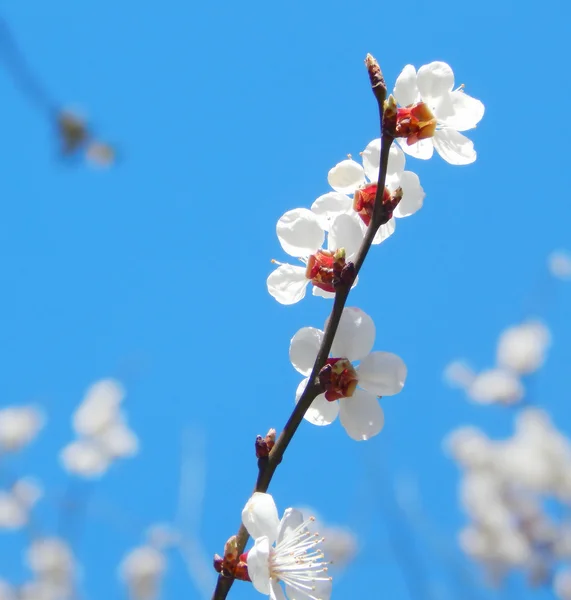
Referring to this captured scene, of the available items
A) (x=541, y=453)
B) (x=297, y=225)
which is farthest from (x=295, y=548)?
(x=541, y=453)

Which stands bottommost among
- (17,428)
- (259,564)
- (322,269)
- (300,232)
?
(259,564)

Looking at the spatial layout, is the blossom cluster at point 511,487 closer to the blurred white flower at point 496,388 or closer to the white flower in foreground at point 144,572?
the blurred white flower at point 496,388

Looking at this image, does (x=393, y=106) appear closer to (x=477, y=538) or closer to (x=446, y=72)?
(x=446, y=72)

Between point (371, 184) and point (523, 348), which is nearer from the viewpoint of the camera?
point (371, 184)

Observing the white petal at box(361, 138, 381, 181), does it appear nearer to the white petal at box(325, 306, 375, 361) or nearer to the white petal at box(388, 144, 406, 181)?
the white petal at box(388, 144, 406, 181)

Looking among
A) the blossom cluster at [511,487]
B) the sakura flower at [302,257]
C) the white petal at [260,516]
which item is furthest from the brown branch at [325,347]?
the blossom cluster at [511,487]

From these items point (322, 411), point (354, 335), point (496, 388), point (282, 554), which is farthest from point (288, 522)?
point (496, 388)

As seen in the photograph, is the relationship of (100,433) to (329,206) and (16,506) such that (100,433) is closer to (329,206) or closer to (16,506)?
(16,506)
